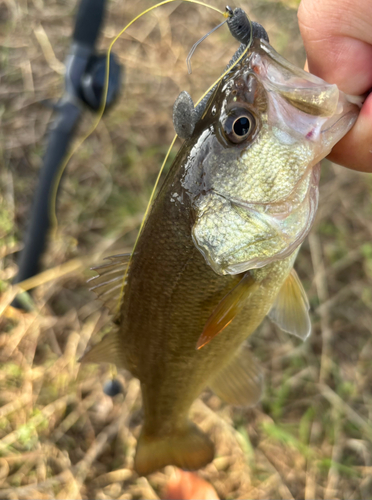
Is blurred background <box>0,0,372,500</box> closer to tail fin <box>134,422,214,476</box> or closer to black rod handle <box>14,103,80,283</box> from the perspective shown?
black rod handle <box>14,103,80,283</box>

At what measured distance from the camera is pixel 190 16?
354 centimetres

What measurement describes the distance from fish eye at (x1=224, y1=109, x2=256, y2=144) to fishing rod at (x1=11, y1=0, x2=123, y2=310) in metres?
0.89

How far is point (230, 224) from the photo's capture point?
124cm

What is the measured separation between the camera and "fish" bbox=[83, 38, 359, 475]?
1162 millimetres

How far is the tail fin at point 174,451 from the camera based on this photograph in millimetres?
1922

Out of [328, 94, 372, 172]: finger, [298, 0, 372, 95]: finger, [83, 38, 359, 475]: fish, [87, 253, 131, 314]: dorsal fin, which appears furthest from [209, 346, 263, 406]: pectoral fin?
[298, 0, 372, 95]: finger

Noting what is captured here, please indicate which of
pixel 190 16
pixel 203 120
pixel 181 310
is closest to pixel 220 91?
pixel 203 120

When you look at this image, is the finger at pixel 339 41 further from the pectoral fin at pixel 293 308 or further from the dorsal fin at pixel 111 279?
the dorsal fin at pixel 111 279

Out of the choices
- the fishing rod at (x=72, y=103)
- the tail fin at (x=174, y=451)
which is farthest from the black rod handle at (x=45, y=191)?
the tail fin at (x=174, y=451)

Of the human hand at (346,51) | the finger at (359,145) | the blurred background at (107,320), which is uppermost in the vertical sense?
the human hand at (346,51)

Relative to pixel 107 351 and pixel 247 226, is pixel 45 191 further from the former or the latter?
pixel 247 226

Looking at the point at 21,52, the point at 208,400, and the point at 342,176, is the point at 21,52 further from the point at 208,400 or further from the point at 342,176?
the point at 208,400

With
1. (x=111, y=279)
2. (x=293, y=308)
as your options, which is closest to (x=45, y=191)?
(x=111, y=279)

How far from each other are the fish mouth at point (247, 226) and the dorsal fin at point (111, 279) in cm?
36
